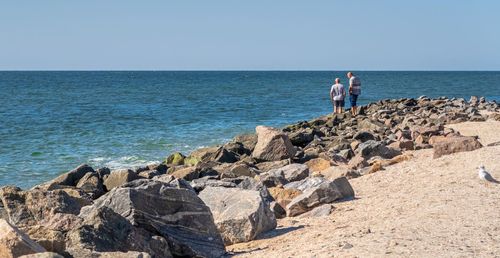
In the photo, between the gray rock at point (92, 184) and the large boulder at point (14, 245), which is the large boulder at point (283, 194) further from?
the large boulder at point (14, 245)

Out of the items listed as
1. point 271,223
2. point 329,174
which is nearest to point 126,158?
point 329,174

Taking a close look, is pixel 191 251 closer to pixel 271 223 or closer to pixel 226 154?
pixel 271 223

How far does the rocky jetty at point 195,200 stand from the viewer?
6.29 m

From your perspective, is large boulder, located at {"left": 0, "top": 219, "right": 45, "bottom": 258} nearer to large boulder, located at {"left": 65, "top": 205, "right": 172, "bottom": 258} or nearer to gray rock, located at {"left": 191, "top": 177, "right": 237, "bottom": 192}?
large boulder, located at {"left": 65, "top": 205, "right": 172, "bottom": 258}

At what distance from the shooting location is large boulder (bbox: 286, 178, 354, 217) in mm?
9898

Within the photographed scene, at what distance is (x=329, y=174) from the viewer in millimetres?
12383

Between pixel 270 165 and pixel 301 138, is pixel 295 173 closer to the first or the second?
pixel 270 165

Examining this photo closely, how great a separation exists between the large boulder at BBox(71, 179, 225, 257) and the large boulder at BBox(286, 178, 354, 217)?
2281mm

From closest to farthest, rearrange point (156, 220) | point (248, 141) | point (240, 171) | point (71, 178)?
point (156, 220) < point (71, 178) < point (240, 171) < point (248, 141)

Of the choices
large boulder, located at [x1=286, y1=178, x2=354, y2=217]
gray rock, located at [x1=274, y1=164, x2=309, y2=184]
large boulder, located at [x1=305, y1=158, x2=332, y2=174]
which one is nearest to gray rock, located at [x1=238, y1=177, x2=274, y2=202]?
large boulder, located at [x1=286, y1=178, x2=354, y2=217]

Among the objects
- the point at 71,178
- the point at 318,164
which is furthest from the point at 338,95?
the point at 71,178

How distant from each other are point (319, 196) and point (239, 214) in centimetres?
189

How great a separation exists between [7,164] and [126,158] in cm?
349

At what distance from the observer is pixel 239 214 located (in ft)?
→ 28.3
